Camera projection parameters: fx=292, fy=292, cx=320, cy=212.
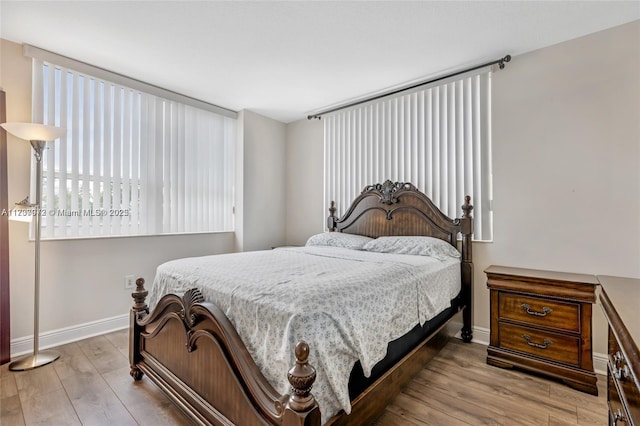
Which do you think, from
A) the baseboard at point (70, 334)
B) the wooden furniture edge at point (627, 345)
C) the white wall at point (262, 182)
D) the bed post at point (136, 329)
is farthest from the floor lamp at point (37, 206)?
the wooden furniture edge at point (627, 345)

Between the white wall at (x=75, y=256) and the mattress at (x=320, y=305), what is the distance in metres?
1.23

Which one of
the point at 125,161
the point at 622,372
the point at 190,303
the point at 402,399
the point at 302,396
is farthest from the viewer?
the point at 125,161

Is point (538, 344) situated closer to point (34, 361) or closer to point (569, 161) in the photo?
point (569, 161)

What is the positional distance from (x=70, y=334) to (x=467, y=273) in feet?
12.0

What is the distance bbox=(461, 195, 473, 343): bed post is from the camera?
270cm

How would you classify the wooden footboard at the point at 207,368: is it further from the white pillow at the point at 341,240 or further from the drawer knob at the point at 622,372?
the white pillow at the point at 341,240

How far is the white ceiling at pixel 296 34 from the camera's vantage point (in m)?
2.00

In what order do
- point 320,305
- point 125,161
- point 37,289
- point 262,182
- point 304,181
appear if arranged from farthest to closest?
point 304,181 → point 262,182 → point 125,161 → point 37,289 → point 320,305

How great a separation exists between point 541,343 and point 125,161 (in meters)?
3.98

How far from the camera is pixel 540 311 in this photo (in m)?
2.07

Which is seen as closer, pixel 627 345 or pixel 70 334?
pixel 627 345

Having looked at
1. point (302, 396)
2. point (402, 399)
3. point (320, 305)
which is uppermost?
point (320, 305)

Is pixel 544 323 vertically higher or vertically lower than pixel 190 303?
lower

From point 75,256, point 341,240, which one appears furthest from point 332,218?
point 75,256
